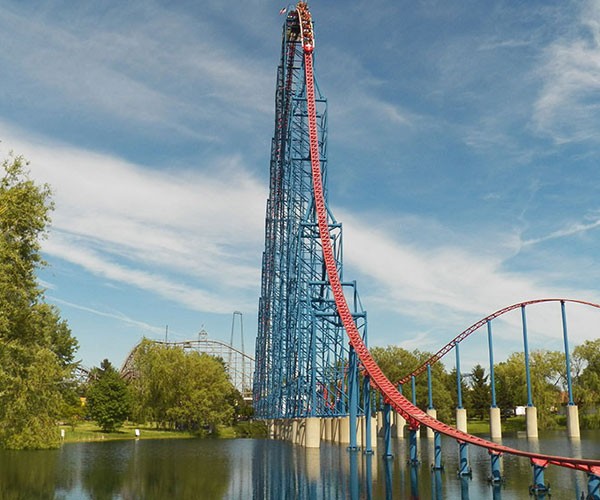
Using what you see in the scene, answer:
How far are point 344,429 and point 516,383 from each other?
3794cm

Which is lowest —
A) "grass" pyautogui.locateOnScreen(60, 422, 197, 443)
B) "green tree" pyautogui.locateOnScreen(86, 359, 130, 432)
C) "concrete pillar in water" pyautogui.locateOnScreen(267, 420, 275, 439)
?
"grass" pyautogui.locateOnScreen(60, 422, 197, 443)

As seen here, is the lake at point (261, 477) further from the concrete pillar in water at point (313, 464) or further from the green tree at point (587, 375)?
the green tree at point (587, 375)

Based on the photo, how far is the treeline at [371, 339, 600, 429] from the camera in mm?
63281

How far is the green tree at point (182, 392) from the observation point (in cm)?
5834

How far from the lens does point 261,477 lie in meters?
24.5

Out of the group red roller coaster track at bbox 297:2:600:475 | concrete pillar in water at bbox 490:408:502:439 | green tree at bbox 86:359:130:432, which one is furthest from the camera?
green tree at bbox 86:359:130:432

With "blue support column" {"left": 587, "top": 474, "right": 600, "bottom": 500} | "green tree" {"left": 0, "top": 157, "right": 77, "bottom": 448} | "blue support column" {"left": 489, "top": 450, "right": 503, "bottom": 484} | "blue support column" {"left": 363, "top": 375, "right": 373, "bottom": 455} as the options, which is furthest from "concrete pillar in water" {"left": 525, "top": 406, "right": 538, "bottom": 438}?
"green tree" {"left": 0, "top": 157, "right": 77, "bottom": 448}

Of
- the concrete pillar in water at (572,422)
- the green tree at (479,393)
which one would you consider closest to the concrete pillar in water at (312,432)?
the concrete pillar in water at (572,422)

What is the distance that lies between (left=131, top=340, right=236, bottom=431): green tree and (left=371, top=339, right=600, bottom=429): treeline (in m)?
20.1

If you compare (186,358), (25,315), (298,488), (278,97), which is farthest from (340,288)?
(186,358)

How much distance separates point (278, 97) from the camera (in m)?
55.9

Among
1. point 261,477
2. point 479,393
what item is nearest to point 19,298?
A: point 261,477

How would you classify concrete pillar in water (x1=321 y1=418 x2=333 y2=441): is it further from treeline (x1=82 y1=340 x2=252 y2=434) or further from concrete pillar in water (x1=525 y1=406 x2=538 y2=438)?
concrete pillar in water (x1=525 y1=406 x2=538 y2=438)

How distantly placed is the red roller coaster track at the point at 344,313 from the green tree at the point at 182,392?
26015 mm
